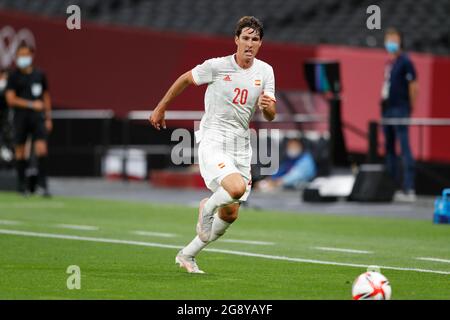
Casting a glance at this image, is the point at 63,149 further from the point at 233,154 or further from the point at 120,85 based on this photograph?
the point at 233,154

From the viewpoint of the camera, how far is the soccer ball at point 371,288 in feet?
28.6

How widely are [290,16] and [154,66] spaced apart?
324 cm

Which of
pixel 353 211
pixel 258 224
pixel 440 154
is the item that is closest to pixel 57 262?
pixel 258 224

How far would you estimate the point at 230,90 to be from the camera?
11.1 meters

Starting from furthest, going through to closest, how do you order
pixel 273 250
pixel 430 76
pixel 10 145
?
pixel 10 145 < pixel 430 76 < pixel 273 250

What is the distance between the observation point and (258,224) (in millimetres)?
16781

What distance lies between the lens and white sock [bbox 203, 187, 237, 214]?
A: 10.9 m

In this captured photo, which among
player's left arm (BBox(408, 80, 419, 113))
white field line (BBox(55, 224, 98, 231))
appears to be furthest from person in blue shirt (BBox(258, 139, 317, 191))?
white field line (BBox(55, 224, 98, 231))

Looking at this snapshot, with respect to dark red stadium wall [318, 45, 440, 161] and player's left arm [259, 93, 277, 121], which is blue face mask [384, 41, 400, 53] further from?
player's left arm [259, 93, 277, 121]

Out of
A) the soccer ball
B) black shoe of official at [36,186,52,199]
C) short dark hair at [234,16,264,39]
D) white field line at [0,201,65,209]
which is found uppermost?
short dark hair at [234,16,264,39]

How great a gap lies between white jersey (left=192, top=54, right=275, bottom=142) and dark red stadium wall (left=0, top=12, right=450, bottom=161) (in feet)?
39.6

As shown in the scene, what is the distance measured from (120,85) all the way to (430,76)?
8361mm

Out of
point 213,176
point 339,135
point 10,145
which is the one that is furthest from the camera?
point 10,145

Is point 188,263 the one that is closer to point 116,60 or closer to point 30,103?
point 30,103
